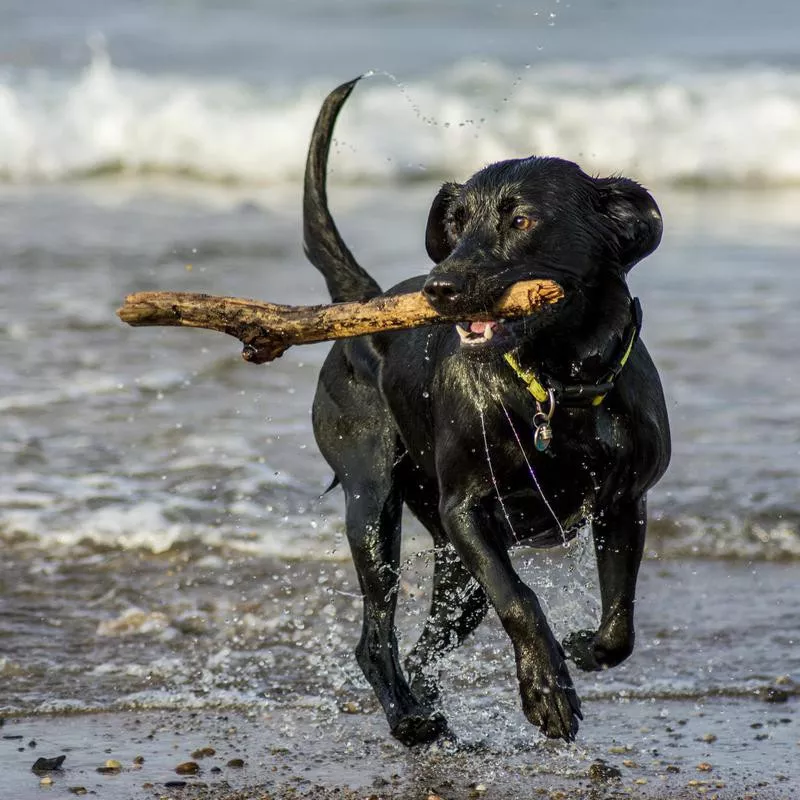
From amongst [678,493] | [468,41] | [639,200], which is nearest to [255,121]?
[468,41]

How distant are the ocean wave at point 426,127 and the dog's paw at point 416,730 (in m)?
11.6

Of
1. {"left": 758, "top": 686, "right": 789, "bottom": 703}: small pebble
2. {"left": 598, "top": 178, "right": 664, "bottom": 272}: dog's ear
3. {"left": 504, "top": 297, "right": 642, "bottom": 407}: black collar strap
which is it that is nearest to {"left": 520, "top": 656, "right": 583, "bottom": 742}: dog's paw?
{"left": 504, "top": 297, "right": 642, "bottom": 407}: black collar strap

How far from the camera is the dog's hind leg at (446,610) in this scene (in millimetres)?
4691

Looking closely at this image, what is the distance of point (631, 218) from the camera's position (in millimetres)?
3869

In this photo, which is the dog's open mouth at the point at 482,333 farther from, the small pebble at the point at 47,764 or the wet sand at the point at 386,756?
the small pebble at the point at 47,764

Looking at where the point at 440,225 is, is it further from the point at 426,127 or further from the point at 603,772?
Result: the point at 426,127

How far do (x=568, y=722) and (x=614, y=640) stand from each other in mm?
479

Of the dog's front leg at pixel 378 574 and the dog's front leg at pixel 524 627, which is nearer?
the dog's front leg at pixel 524 627

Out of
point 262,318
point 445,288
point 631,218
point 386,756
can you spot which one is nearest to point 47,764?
point 386,756

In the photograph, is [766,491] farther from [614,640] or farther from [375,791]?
[375,791]

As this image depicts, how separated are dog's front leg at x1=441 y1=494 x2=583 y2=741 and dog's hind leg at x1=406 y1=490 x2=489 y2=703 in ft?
2.50

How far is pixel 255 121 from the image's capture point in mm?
17562

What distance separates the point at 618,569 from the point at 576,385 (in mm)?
575

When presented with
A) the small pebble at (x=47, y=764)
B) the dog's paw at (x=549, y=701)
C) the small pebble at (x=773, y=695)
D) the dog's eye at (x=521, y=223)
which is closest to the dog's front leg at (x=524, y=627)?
the dog's paw at (x=549, y=701)
